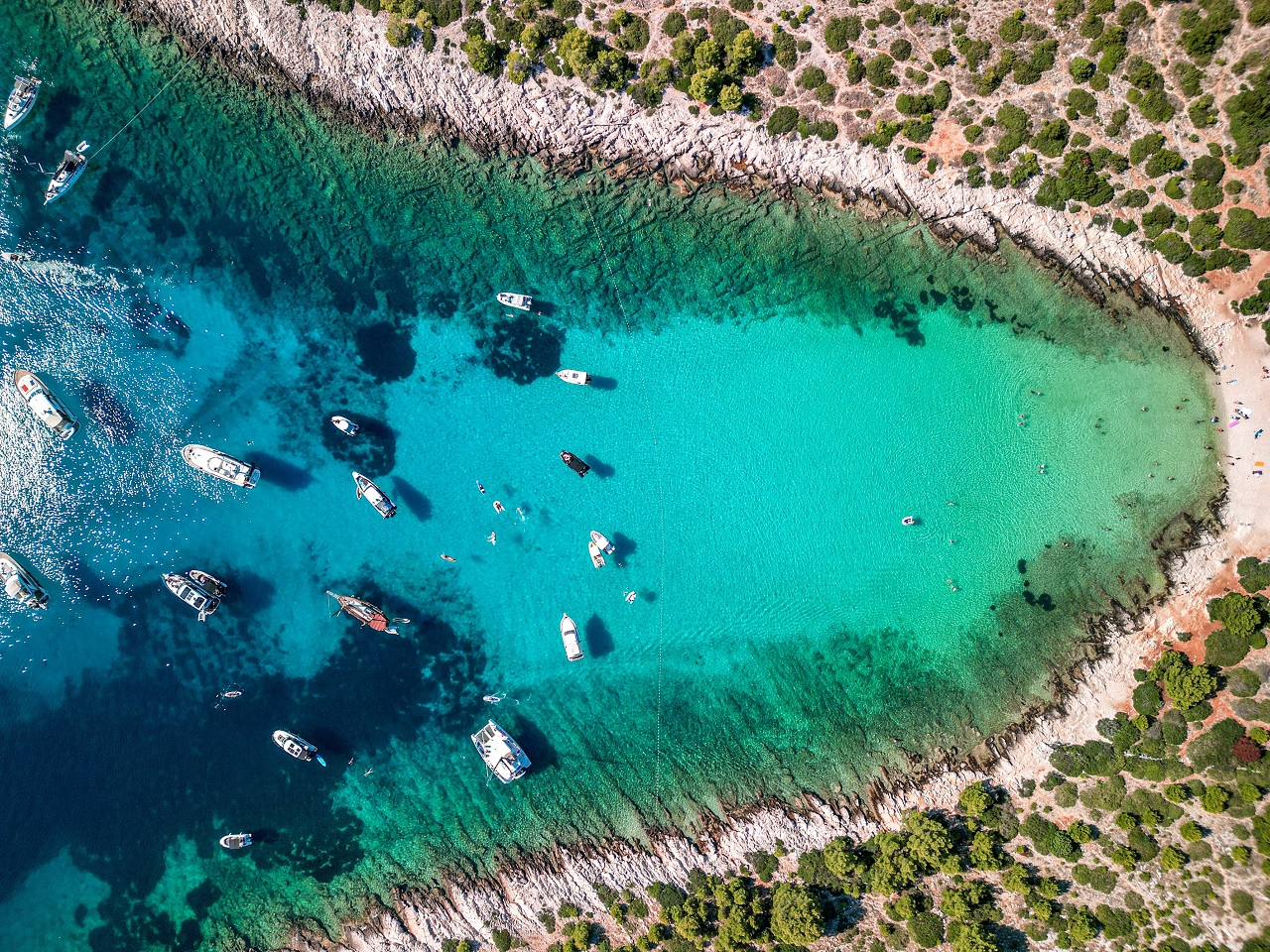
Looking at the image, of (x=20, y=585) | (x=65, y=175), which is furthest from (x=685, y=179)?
(x=20, y=585)

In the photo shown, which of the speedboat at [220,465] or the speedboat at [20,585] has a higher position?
the speedboat at [220,465]

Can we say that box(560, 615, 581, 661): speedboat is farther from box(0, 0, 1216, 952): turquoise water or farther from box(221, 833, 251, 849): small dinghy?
box(221, 833, 251, 849): small dinghy

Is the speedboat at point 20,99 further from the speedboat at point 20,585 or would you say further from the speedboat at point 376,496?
the speedboat at point 376,496

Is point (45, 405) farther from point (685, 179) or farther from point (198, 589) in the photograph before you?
point (685, 179)

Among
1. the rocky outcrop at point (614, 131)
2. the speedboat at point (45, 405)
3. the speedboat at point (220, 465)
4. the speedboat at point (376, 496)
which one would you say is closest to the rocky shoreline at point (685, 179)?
the rocky outcrop at point (614, 131)

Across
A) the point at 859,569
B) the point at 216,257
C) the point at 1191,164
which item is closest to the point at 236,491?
the point at 216,257

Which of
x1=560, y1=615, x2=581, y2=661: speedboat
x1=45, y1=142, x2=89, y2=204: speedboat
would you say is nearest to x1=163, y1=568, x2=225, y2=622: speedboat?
x1=560, y1=615, x2=581, y2=661: speedboat
